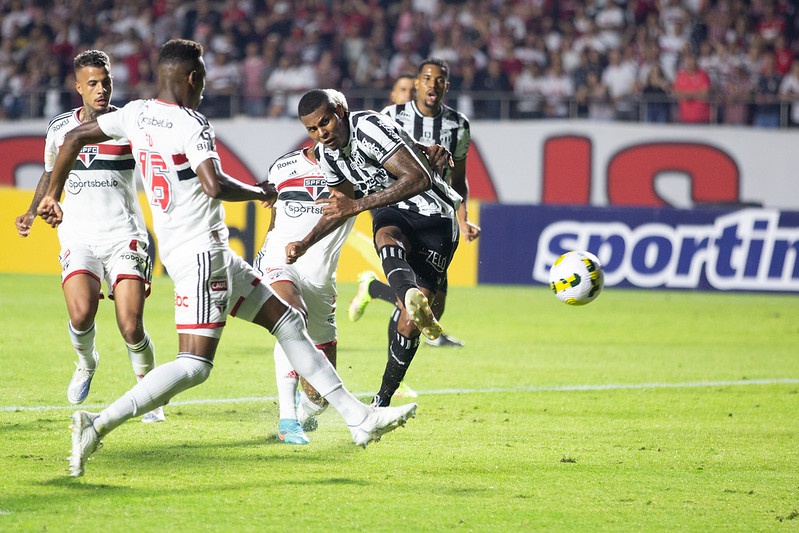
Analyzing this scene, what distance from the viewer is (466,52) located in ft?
69.6

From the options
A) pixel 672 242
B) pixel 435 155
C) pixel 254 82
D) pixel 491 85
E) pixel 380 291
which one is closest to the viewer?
pixel 435 155

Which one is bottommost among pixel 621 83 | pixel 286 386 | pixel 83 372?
pixel 83 372

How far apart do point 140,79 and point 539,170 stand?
7.71 meters

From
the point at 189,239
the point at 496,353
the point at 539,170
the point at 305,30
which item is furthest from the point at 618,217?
the point at 189,239

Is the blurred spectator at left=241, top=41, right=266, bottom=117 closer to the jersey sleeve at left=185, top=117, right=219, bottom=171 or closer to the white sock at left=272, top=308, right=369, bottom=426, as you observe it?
the white sock at left=272, top=308, right=369, bottom=426

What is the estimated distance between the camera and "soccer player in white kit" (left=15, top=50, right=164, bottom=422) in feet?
23.8

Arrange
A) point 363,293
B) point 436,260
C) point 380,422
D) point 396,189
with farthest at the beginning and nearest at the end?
point 363,293, point 436,260, point 396,189, point 380,422

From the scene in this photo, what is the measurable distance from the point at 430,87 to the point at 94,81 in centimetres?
280

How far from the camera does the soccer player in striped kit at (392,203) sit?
260 inches

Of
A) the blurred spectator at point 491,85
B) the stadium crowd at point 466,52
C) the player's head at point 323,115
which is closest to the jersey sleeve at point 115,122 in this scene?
the player's head at point 323,115

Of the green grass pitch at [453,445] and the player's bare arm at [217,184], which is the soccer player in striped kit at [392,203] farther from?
the player's bare arm at [217,184]

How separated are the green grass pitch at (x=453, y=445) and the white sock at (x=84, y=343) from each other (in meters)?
0.40

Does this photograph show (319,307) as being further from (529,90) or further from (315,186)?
(529,90)

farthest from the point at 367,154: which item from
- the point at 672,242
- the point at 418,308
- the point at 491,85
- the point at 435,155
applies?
the point at 491,85
